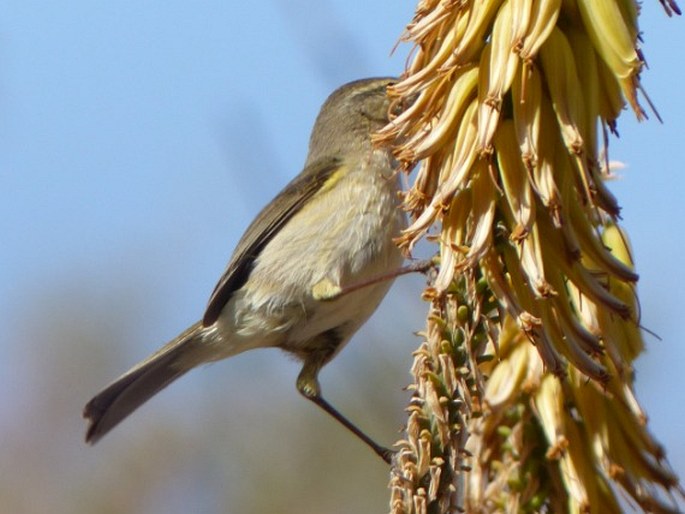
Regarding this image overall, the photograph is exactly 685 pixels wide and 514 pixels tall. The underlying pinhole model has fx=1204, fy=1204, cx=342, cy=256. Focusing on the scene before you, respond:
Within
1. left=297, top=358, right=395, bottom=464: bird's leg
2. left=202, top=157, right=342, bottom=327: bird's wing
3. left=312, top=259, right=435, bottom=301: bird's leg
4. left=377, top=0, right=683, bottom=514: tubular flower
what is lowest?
left=297, top=358, right=395, bottom=464: bird's leg

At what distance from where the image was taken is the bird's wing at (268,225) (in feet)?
16.1

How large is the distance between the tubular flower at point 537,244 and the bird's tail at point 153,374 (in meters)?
3.11

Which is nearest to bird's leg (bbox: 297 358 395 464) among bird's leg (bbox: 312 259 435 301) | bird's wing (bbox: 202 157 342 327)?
bird's leg (bbox: 312 259 435 301)

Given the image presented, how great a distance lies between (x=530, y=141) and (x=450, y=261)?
0.23 meters

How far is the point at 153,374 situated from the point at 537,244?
3520 millimetres

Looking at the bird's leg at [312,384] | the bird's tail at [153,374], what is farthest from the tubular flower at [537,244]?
the bird's tail at [153,374]

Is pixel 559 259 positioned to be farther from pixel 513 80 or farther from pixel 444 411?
pixel 444 411

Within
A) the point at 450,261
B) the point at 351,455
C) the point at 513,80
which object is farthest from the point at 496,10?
the point at 351,455

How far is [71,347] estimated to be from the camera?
809 centimetres

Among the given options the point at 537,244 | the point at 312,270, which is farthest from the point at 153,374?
the point at 537,244

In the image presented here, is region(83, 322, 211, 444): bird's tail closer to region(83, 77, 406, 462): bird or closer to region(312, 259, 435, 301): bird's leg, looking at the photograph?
region(83, 77, 406, 462): bird

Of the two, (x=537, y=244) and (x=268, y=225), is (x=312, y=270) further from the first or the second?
(x=537, y=244)

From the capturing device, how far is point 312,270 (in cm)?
472

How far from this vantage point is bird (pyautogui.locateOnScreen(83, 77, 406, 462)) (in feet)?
14.9
